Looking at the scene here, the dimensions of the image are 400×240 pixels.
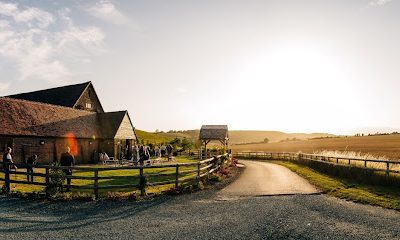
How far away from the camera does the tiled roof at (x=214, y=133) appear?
4844 centimetres

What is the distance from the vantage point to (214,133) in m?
49.2

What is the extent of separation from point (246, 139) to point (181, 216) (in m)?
162

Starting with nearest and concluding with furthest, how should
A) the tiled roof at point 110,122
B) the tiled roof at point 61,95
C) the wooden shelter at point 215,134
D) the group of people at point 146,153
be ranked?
the group of people at point 146,153
the tiled roof at point 110,122
the tiled roof at point 61,95
the wooden shelter at point 215,134

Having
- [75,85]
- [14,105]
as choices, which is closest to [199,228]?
[14,105]

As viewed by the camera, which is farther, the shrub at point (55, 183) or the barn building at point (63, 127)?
the barn building at point (63, 127)

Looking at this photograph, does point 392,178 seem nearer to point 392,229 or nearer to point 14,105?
point 392,229

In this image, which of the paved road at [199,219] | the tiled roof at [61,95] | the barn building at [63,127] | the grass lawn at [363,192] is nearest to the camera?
the paved road at [199,219]

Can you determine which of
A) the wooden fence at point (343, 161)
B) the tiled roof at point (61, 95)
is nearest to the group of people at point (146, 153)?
the tiled roof at point (61, 95)

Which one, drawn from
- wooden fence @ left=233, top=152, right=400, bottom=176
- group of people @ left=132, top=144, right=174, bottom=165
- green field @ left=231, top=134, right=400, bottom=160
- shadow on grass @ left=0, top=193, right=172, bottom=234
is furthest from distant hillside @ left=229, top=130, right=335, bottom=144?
shadow on grass @ left=0, top=193, right=172, bottom=234

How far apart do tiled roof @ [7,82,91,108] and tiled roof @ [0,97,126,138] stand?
472cm

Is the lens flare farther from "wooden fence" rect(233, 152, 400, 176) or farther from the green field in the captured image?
the green field

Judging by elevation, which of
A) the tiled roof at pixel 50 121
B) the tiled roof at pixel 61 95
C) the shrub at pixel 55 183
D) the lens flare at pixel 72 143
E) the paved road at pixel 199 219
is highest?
the tiled roof at pixel 61 95

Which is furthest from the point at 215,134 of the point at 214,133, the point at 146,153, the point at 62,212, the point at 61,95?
the point at 62,212

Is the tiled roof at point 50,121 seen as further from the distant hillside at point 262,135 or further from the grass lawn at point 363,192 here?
the distant hillside at point 262,135
